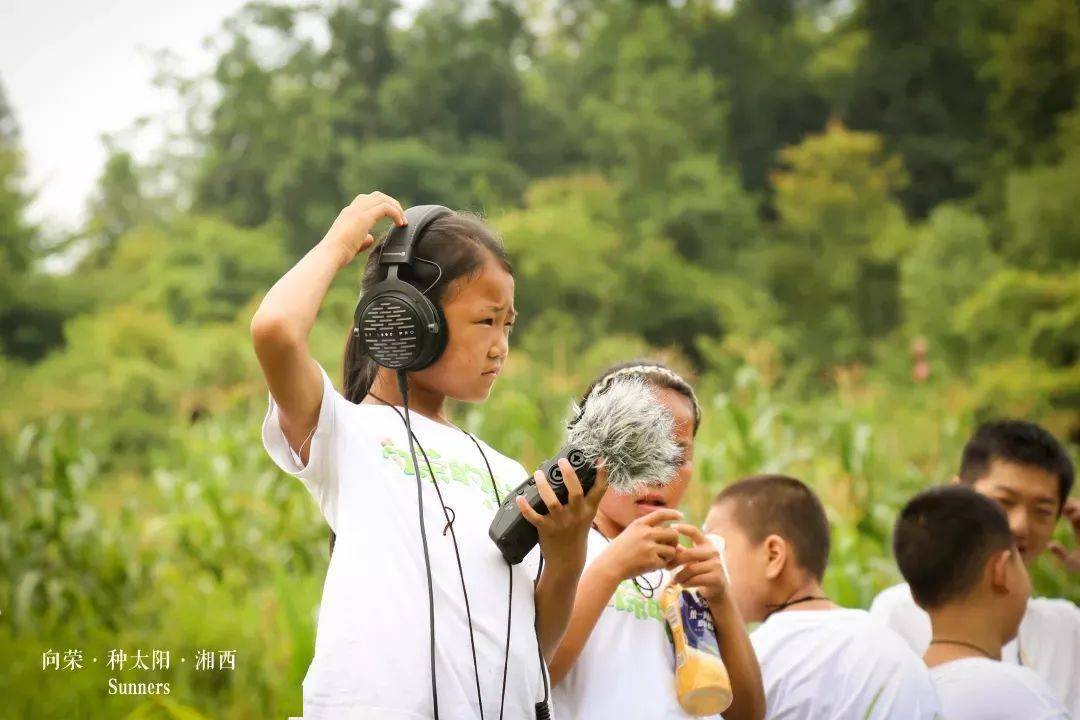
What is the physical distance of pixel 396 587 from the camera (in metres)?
1.53

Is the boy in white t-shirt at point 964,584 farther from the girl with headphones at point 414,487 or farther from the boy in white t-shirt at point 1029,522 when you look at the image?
the girl with headphones at point 414,487

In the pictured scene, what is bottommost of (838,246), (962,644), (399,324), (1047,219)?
(962,644)

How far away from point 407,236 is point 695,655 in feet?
2.60

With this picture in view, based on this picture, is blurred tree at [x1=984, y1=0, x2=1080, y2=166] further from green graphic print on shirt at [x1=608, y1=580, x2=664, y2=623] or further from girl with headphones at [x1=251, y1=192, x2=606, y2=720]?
girl with headphones at [x1=251, y1=192, x2=606, y2=720]

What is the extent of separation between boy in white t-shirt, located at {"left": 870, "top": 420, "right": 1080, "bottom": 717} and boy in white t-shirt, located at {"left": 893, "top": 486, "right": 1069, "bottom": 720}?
0.34m

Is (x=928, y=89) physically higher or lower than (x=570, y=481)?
higher

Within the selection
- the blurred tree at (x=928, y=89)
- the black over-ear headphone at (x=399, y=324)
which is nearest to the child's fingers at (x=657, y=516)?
the black over-ear headphone at (x=399, y=324)

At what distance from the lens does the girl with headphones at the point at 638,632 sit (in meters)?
1.77

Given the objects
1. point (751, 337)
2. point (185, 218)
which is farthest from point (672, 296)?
point (185, 218)

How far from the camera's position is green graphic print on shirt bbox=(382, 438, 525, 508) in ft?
5.35

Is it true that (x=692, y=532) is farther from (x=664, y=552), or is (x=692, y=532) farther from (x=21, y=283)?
(x=21, y=283)

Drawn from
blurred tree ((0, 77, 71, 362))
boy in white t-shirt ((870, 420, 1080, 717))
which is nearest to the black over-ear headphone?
boy in white t-shirt ((870, 420, 1080, 717))

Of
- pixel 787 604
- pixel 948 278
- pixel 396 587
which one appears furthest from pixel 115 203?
pixel 396 587

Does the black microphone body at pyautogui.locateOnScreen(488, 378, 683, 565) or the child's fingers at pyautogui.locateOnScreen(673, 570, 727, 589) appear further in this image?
the child's fingers at pyautogui.locateOnScreen(673, 570, 727, 589)
